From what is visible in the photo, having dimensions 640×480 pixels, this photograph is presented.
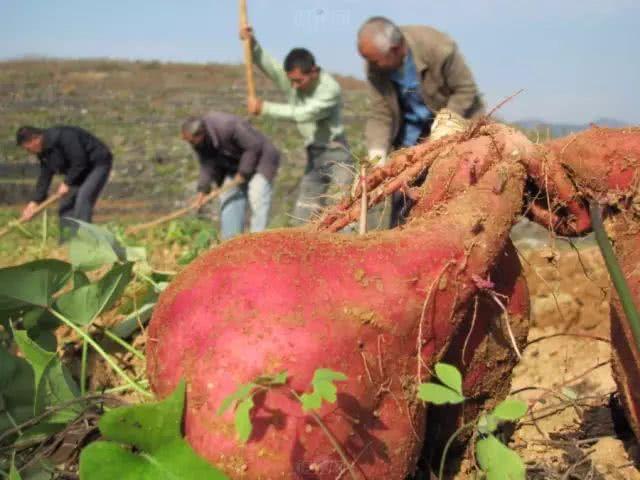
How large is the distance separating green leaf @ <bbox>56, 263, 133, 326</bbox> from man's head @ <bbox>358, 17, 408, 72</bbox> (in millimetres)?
2101

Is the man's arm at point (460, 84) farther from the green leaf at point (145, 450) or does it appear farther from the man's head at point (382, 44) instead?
the green leaf at point (145, 450)

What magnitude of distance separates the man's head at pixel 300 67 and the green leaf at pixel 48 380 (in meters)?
3.72

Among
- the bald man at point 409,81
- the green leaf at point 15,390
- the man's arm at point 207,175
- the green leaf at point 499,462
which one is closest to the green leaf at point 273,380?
the green leaf at point 499,462

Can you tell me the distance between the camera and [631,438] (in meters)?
1.70

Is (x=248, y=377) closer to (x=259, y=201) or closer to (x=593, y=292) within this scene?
(x=593, y=292)

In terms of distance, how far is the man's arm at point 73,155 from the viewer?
6.99 m

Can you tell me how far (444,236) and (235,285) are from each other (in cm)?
42

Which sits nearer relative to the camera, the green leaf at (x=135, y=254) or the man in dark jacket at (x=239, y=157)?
the green leaf at (x=135, y=254)

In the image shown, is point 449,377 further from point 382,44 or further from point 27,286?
point 382,44

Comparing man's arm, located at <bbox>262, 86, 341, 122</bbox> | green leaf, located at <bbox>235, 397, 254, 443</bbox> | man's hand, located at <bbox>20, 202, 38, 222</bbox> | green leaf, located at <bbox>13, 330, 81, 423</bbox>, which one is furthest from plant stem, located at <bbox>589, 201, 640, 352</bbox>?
man's hand, located at <bbox>20, 202, 38, 222</bbox>

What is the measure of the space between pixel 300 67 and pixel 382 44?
5.18 feet

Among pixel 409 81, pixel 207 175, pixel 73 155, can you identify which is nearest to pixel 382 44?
pixel 409 81

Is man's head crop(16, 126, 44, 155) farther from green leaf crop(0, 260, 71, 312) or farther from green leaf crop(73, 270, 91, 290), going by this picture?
green leaf crop(0, 260, 71, 312)

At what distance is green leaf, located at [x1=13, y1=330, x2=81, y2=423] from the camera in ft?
4.80
